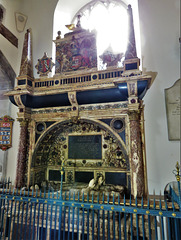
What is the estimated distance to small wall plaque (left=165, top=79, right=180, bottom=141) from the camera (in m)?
3.85

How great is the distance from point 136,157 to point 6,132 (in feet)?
13.9

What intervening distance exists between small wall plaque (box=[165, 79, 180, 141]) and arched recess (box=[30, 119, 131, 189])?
1212 mm

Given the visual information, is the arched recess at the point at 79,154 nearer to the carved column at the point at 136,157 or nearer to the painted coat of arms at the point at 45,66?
the carved column at the point at 136,157

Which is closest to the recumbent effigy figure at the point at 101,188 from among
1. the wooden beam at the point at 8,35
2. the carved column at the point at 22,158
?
the carved column at the point at 22,158

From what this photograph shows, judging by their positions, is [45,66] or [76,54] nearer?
[76,54]

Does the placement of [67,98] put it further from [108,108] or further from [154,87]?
[154,87]

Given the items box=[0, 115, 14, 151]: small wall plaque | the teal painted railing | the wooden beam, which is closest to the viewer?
the teal painted railing

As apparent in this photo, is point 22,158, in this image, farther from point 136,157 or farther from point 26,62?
point 136,157

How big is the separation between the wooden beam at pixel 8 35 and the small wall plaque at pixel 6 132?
277 centimetres

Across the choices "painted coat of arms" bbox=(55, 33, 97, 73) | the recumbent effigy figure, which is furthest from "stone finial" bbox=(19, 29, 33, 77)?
the recumbent effigy figure

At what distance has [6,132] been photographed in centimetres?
563

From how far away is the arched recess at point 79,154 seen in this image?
4516 mm

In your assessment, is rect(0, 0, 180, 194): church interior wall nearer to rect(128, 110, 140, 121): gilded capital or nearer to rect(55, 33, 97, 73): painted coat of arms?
rect(128, 110, 140, 121): gilded capital

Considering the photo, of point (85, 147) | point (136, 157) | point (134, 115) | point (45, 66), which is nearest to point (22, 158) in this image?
point (85, 147)
